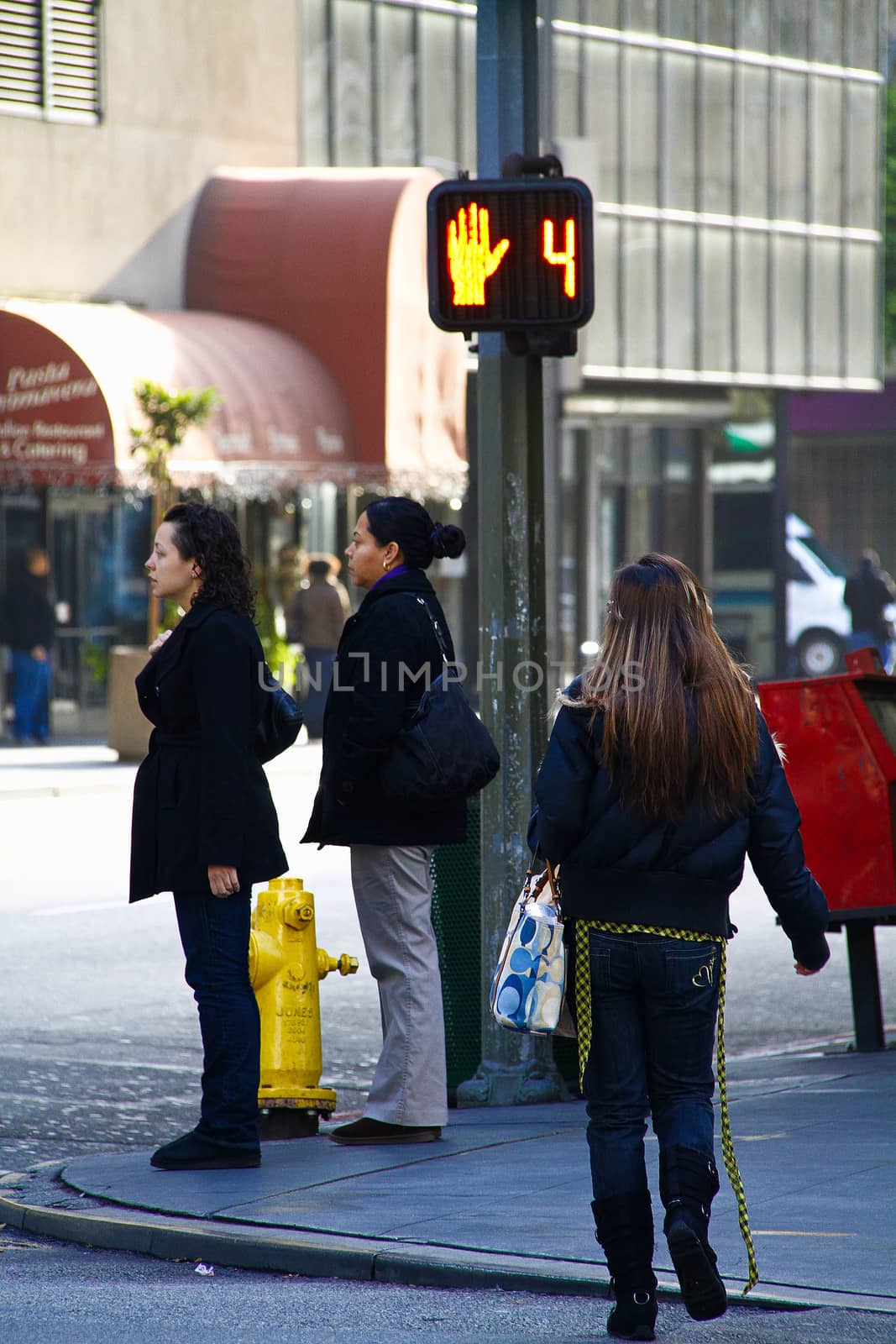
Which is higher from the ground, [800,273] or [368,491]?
[800,273]

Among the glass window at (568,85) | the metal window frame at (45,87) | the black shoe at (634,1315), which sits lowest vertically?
the black shoe at (634,1315)

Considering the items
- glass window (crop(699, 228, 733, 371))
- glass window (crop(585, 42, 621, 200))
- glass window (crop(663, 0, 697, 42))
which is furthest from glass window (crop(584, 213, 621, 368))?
glass window (crop(663, 0, 697, 42))

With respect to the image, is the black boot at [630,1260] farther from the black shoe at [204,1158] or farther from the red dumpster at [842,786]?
the red dumpster at [842,786]

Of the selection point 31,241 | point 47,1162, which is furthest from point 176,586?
point 31,241

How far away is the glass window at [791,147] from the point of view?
34781mm

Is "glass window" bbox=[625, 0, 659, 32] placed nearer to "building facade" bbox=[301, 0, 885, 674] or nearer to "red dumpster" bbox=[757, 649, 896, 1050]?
"building facade" bbox=[301, 0, 885, 674]

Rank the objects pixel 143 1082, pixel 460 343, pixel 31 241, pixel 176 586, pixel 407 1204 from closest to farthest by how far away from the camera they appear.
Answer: pixel 407 1204 → pixel 176 586 → pixel 143 1082 → pixel 31 241 → pixel 460 343

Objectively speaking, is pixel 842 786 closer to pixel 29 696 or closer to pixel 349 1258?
pixel 349 1258

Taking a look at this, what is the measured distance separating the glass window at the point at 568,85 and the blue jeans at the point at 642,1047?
27721 mm

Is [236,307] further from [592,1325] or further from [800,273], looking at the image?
[592,1325]

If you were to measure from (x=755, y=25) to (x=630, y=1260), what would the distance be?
32079 millimetres

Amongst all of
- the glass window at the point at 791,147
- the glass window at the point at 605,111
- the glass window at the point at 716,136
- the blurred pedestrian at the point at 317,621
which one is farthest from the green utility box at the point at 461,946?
the glass window at the point at 791,147

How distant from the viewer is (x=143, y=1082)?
8.16 m

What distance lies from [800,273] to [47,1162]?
98.8ft
